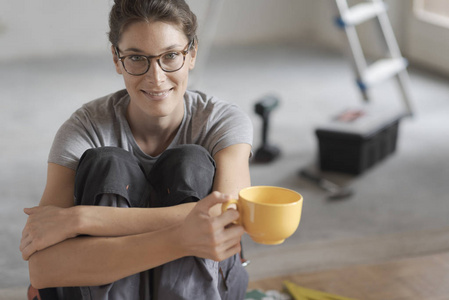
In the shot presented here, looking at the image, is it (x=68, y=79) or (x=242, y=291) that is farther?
(x=68, y=79)

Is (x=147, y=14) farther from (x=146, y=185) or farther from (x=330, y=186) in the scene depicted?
(x=330, y=186)

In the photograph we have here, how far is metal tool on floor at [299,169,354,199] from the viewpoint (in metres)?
2.82

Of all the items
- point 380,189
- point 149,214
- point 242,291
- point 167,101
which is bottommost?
point 380,189

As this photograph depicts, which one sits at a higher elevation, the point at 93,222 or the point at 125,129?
the point at 125,129

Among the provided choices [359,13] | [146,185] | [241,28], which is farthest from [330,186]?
[241,28]

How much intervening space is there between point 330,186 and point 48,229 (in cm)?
185

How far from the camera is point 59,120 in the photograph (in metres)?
4.07

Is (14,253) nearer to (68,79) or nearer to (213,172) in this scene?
(213,172)

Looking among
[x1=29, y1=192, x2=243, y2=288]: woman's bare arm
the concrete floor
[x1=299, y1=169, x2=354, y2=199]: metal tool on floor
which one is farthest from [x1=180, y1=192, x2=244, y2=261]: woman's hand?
[x1=299, y1=169, x2=354, y2=199]: metal tool on floor

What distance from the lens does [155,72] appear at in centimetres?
143

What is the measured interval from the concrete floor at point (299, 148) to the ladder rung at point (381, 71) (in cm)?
37

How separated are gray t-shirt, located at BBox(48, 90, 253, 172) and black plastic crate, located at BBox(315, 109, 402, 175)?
149 centimetres

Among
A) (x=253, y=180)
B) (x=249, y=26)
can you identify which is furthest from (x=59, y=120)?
(x=249, y=26)

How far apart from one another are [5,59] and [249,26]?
2.61 meters
